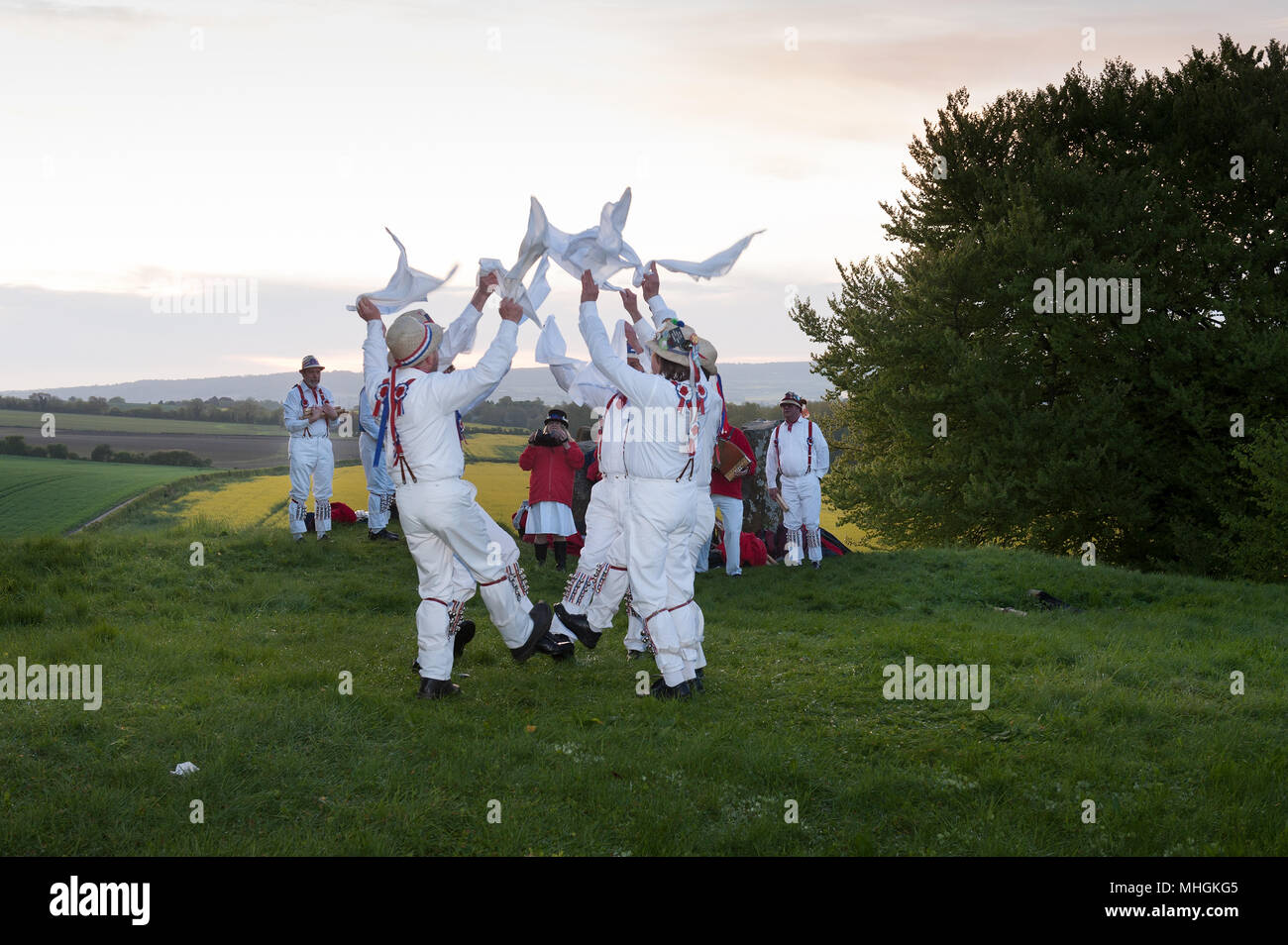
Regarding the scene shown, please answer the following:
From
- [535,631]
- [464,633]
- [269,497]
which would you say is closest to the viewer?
[535,631]

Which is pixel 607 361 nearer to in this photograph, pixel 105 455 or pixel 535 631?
pixel 535 631

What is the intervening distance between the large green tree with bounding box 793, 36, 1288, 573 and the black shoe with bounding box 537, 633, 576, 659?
17523 millimetres

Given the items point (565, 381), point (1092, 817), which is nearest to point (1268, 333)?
point (565, 381)

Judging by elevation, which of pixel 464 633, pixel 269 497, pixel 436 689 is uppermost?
pixel 269 497

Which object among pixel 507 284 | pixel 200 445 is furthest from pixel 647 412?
pixel 200 445

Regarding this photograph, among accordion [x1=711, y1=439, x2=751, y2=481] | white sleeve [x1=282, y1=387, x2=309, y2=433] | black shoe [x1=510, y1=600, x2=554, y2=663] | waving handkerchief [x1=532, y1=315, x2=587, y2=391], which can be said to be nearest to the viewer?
black shoe [x1=510, y1=600, x2=554, y2=663]

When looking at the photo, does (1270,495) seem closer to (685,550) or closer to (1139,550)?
(1139,550)

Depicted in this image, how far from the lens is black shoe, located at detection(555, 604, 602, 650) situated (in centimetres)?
902

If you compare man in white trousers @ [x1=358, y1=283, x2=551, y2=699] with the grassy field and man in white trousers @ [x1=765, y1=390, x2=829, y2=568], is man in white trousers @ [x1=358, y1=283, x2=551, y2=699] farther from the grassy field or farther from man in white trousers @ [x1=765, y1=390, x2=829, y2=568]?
man in white trousers @ [x1=765, y1=390, x2=829, y2=568]

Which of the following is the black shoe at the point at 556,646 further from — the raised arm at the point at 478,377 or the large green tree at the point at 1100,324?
the large green tree at the point at 1100,324

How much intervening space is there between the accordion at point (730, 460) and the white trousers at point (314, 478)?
236 inches

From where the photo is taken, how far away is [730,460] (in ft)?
46.2

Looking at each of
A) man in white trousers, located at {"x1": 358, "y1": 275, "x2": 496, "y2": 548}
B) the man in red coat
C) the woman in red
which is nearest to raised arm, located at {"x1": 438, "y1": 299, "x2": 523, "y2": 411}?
man in white trousers, located at {"x1": 358, "y1": 275, "x2": 496, "y2": 548}

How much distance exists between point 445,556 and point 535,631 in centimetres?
106
